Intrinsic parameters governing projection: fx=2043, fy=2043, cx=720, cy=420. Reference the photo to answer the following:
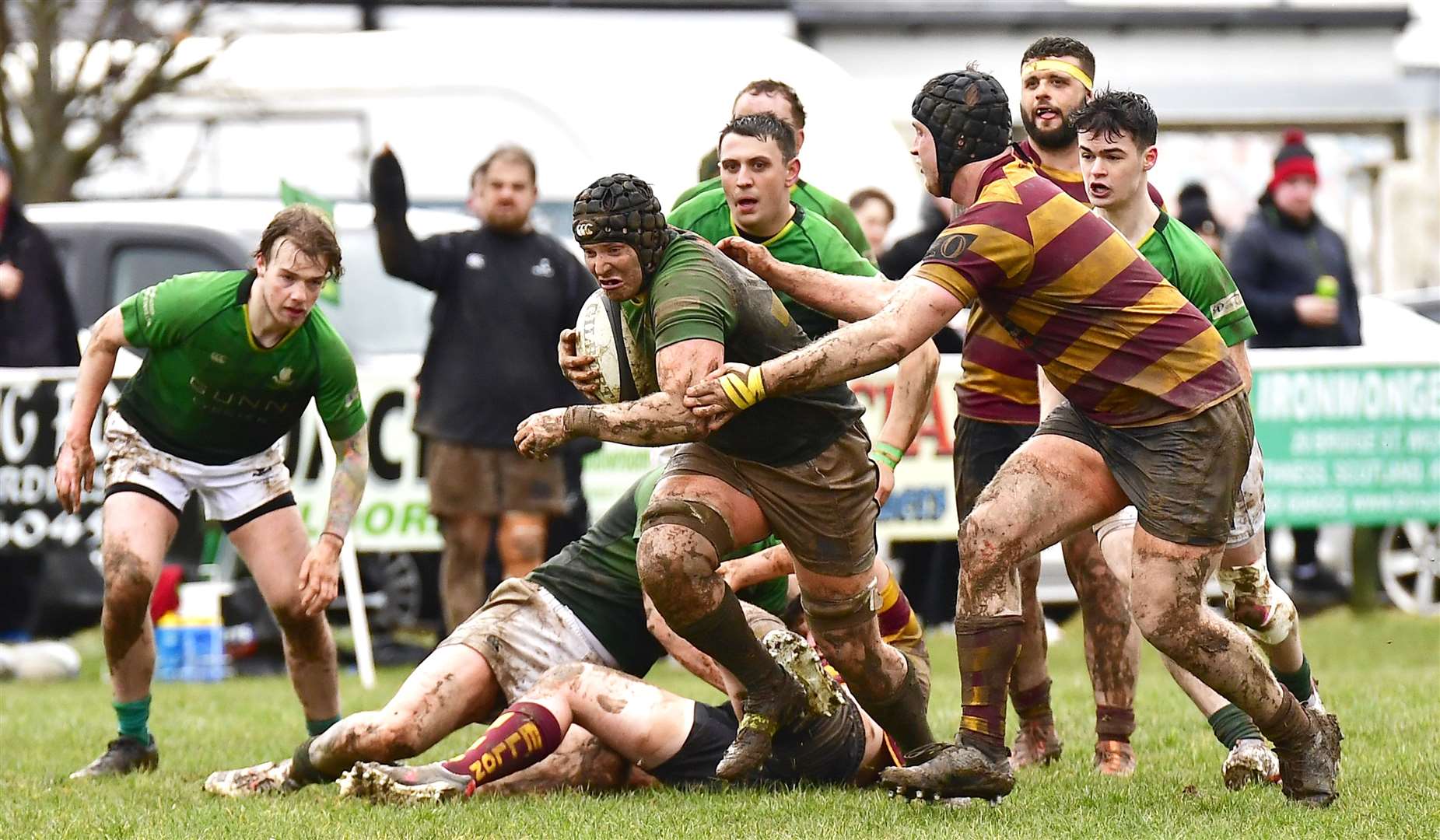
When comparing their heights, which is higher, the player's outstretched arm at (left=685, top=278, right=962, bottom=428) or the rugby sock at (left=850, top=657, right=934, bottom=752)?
the player's outstretched arm at (left=685, top=278, right=962, bottom=428)

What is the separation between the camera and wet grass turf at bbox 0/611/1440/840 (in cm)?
554

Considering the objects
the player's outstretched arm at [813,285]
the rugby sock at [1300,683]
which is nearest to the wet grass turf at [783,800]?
the rugby sock at [1300,683]

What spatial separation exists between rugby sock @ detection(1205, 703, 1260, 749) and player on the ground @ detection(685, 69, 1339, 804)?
753 mm

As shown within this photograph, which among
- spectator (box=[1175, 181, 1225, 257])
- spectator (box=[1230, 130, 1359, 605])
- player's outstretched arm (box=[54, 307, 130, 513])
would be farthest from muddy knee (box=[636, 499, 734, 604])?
spectator (box=[1175, 181, 1225, 257])

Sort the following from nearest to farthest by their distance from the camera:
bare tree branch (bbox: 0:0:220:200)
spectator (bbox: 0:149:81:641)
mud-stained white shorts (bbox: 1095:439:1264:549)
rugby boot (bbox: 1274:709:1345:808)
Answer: rugby boot (bbox: 1274:709:1345:808), mud-stained white shorts (bbox: 1095:439:1264:549), spectator (bbox: 0:149:81:641), bare tree branch (bbox: 0:0:220:200)

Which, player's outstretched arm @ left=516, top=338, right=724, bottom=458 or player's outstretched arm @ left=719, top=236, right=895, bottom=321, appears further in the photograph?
player's outstretched arm @ left=719, top=236, right=895, bottom=321

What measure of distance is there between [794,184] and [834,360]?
1814 millimetres

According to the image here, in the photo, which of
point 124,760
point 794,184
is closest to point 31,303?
point 124,760

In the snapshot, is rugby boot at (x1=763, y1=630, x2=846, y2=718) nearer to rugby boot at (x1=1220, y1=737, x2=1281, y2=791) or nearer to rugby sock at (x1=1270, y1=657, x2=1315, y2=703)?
rugby boot at (x1=1220, y1=737, x2=1281, y2=791)

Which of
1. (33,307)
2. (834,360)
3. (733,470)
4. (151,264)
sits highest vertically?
(151,264)

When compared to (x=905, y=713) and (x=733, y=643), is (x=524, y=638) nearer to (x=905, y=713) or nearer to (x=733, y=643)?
(x=733, y=643)

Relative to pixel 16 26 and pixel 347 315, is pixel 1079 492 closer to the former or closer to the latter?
pixel 347 315

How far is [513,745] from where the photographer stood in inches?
236

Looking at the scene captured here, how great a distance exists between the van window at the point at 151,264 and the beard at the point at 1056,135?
18.1 ft
